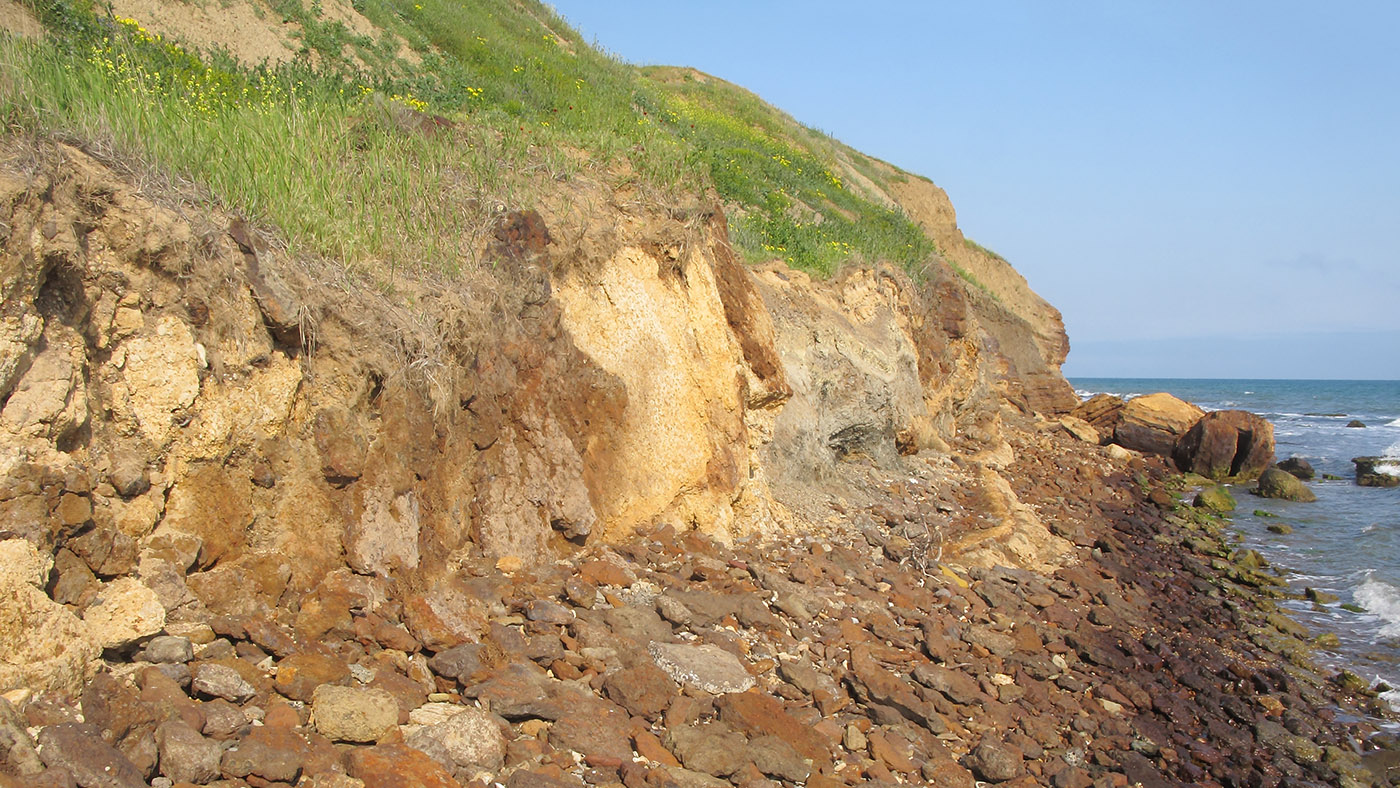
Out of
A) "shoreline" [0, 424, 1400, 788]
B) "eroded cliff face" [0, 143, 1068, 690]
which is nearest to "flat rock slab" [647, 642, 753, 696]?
"shoreline" [0, 424, 1400, 788]

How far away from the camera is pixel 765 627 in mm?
5070

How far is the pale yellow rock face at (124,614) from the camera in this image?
2.85 m

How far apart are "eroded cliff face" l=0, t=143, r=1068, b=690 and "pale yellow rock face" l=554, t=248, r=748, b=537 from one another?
0.07ft

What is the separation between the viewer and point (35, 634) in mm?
2592

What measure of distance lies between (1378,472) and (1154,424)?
15.3 ft

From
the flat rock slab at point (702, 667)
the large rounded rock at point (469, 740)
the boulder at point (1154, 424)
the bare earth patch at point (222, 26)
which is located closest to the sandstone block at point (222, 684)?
the large rounded rock at point (469, 740)

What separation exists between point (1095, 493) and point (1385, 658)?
5619 millimetres

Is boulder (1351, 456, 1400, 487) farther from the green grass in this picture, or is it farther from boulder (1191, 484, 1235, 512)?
the green grass

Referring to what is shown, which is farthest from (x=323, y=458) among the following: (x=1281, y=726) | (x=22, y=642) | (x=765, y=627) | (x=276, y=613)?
(x=1281, y=726)

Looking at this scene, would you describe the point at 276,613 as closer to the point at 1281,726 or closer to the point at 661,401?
the point at 661,401

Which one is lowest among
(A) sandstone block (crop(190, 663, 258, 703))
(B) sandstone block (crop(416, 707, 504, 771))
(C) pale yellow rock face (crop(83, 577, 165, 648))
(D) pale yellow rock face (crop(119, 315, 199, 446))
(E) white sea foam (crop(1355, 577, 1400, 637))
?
(E) white sea foam (crop(1355, 577, 1400, 637))

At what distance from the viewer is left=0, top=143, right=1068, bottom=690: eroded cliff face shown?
3.03 meters

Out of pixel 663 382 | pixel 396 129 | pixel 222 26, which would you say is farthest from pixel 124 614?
pixel 222 26

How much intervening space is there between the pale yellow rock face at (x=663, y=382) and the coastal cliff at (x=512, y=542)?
0.10 feet
